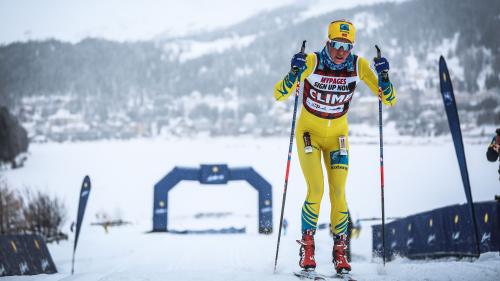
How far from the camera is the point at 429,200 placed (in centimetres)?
4406

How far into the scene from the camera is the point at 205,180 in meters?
15.4

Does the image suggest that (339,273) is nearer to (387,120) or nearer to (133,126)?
(387,120)

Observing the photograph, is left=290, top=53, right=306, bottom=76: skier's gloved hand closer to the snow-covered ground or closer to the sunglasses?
the sunglasses

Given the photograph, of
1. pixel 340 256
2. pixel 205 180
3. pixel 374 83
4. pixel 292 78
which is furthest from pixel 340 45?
pixel 205 180

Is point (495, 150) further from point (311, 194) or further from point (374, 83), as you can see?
point (311, 194)

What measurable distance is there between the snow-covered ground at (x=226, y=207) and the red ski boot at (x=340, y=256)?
20 centimetres

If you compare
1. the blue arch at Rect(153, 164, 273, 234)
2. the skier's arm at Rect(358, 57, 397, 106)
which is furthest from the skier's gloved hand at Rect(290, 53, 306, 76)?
the blue arch at Rect(153, 164, 273, 234)

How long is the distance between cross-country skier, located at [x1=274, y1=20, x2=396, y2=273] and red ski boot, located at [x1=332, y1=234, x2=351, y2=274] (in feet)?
0.04

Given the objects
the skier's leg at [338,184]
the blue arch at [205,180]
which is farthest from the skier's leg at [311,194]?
the blue arch at [205,180]

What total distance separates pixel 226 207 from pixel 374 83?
129 feet

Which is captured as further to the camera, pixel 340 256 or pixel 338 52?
pixel 338 52

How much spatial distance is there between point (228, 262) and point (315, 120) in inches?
174

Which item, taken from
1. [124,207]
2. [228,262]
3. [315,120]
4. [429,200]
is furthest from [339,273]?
[429,200]

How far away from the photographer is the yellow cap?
4438 millimetres
